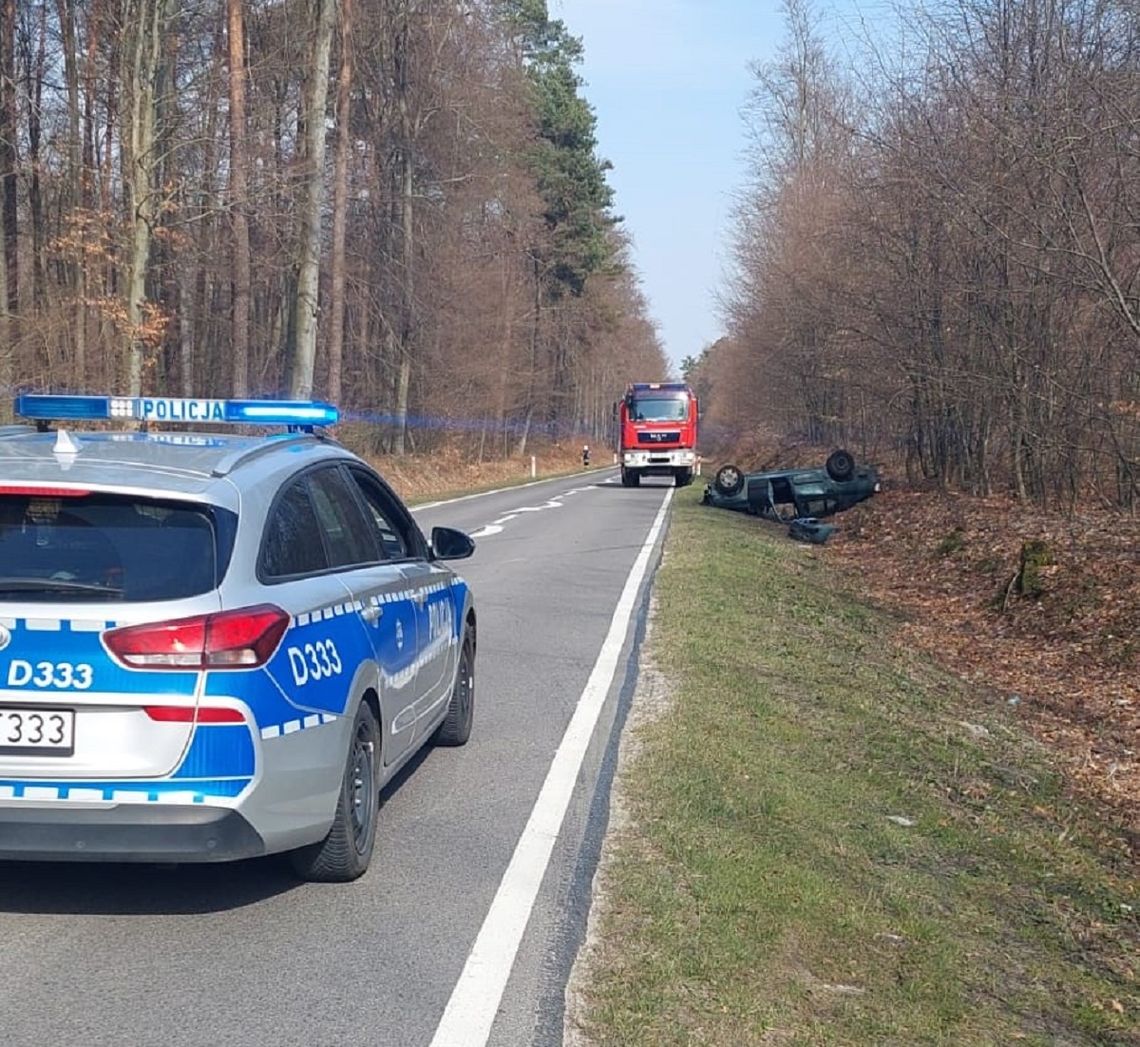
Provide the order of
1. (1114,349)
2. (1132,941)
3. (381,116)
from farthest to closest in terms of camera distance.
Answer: (381,116)
(1114,349)
(1132,941)

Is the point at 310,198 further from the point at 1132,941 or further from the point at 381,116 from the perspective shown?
the point at 1132,941

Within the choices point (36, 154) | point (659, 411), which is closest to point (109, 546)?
point (36, 154)

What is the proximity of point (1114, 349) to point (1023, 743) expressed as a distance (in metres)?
9.61

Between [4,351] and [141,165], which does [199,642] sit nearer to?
[141,165]

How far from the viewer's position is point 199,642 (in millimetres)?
4195

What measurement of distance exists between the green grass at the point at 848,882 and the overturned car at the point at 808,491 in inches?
636

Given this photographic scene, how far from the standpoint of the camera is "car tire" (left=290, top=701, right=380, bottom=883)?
193 inches

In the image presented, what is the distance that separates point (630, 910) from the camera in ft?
15.3

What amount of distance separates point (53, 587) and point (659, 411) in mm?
35521

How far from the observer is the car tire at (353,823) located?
489 cm

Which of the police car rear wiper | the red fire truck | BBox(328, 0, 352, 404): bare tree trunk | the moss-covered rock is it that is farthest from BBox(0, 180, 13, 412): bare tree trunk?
the red fire truck

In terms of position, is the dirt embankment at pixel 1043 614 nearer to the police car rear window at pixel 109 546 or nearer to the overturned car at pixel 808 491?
the overturned car at pixel 808 491

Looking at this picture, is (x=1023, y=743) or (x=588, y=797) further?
(x=1023, y=743)

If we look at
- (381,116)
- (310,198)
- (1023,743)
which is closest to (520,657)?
(1023,743)
